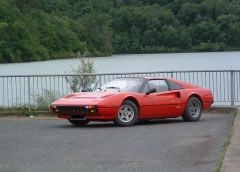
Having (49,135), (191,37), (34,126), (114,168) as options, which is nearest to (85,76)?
(34,126)

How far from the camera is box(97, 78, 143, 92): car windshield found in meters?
16.9

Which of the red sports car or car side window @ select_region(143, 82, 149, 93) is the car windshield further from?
car side window @ select_region(143, 82, 149, 93)

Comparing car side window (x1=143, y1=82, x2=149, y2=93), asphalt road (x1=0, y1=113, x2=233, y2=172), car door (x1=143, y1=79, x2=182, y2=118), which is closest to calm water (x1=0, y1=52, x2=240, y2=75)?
car door (x1=143, y1=79, x2=182, y2=118)

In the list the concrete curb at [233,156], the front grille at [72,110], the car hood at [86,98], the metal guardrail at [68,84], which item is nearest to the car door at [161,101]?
the car hood at [86,98]

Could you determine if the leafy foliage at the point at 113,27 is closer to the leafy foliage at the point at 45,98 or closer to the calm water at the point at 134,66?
the calm water at the point at 134,66

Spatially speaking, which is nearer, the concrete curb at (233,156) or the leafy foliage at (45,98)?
the concrete curb at (233,156)

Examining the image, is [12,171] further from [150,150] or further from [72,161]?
[150,150]

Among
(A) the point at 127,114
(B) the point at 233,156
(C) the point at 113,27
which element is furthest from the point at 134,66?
(B) the point at 233,156

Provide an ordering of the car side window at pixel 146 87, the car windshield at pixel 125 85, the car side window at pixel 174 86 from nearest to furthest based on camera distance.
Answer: the car windshield at pixel 125 85, the car side window at pixel 146 87, the car side window at pixel 174 86

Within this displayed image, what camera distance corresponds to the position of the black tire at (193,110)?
17.6 m

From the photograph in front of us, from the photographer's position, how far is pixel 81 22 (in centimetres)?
6138

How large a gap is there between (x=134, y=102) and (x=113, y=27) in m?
41.5

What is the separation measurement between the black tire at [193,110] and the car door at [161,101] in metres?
0.35

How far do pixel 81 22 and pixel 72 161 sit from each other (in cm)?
5138
